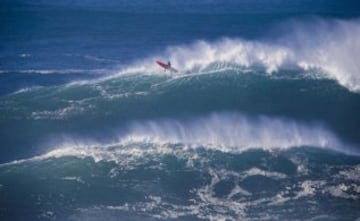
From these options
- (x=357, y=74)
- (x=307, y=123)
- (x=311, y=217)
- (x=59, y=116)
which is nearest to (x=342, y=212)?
(x=311, y=217)

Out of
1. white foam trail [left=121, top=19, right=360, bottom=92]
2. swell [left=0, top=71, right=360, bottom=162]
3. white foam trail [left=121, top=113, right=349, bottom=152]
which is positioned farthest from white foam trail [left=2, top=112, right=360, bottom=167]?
white foam trail [left=121, top=19, right=360, bottom=92]

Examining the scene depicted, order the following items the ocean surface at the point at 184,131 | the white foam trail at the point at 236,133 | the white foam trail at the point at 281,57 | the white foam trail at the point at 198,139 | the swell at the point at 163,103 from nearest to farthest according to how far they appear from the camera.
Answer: the ocean surface at the point at 184,131 < the white foam trail at the point at 198,139 < the white foam trail at the point at 236,133 < the swell at the point at 163,103 < the white foam trail at the point at 281,57

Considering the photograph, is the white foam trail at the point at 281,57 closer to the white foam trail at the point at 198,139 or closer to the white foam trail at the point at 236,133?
the white foam trail at the point at 236,133

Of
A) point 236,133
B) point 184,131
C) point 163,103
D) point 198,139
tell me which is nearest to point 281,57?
point 163,103

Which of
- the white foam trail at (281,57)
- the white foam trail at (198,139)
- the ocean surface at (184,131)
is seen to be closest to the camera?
the ocean surface at (184,131)

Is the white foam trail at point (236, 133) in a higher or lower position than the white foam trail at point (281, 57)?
lower

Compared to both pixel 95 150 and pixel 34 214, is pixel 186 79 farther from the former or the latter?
pixel 34 214

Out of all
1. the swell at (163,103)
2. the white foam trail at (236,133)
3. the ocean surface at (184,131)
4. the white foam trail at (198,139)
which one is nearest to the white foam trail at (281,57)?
the ocean surface at (184,131)

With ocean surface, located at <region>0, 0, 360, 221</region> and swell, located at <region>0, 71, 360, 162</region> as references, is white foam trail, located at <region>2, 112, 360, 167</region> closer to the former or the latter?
ocean surface, located at <region>0, 0, 360, 221</region>
